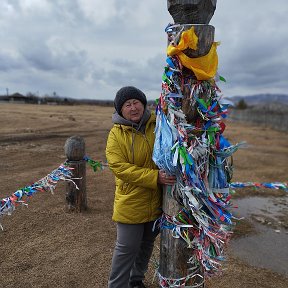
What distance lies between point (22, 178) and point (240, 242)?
15.7 ft

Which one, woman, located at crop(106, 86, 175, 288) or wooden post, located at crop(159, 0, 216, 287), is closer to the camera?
wooden post, located at crop(159, 0, 216, 287)

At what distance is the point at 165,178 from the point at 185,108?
1.68 feet

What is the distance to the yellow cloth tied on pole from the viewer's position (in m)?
2.01

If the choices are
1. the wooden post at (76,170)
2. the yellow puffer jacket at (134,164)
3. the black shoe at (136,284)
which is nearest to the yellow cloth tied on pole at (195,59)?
the yellow puffer jacket at (134,164)

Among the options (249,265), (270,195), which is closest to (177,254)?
→ (249,265)

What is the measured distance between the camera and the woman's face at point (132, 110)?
98.4 inches

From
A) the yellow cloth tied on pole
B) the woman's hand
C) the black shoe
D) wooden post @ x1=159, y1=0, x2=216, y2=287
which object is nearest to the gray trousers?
wooden post @ x1=159, y1=0, x2=216, y2=287

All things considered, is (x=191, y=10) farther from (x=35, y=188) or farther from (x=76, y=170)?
(x=76, y=170)

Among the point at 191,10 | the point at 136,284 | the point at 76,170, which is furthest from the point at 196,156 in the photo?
the point at 76,170

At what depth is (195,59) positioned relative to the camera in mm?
2057

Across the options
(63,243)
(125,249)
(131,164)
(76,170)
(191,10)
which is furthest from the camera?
(76,170)

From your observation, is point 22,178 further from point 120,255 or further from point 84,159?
point 120,255

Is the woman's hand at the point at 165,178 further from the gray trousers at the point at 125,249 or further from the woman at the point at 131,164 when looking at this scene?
the gray trousers at the point at 125,249

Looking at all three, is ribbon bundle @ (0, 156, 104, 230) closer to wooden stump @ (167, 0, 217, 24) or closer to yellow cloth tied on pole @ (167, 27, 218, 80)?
yellow cloth tied on pole @ (167, 27, 218, 80)
